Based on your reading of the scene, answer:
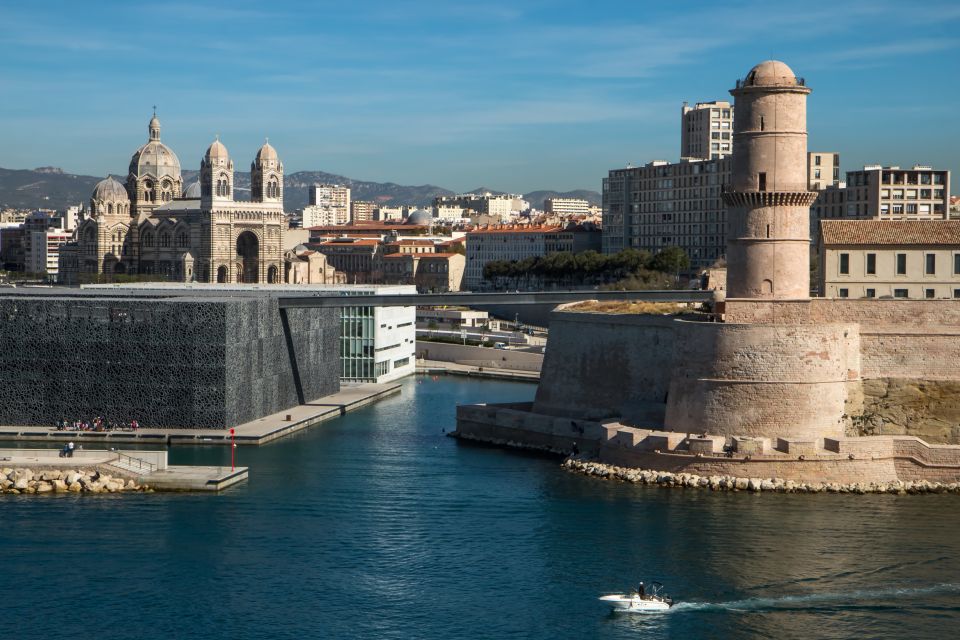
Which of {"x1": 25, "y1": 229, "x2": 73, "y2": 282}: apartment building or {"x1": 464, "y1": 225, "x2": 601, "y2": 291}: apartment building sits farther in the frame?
{"x1": 25, "y1": 229, "x2": 73, "y2": 282}: apartment building

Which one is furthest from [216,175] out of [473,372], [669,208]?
[473,372]

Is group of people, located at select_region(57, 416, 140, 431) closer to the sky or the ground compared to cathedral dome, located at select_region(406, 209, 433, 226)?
closer to the ground

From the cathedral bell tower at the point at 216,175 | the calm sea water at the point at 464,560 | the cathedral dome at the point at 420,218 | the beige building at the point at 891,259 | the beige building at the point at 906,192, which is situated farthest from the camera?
the cathedral dome at the point at 420,218

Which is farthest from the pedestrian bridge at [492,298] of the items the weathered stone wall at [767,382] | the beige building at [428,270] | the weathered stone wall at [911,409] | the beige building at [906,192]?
the beige building at [428,270]

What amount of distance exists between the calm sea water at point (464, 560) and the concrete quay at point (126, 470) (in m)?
0.79

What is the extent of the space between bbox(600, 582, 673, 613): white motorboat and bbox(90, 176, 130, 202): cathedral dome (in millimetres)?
109453

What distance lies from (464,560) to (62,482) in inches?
496

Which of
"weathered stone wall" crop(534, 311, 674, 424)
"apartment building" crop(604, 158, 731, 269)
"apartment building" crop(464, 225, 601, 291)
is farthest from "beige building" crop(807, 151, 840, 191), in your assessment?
"weathered stone wall" crop(534, 311, 674, 424)


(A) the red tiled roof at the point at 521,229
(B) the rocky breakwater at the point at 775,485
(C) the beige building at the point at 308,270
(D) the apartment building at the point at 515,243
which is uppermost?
(A) the red tiled roof at the point at 521,229

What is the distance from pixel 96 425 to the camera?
1748 inches

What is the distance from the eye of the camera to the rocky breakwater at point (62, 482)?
120 feet

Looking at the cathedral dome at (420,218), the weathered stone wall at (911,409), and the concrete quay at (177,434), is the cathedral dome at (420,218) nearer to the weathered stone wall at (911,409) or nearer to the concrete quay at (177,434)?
the concrete quay at (177,434)

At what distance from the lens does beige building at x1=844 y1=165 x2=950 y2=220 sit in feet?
257

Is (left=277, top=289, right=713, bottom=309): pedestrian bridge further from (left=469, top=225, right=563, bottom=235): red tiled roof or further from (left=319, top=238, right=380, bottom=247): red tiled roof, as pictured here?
(left=319, top=238, right=380, bottom=247): red tiled roof
